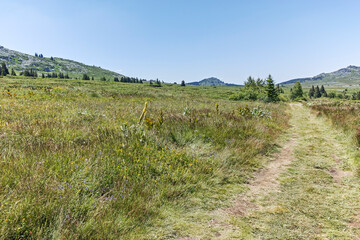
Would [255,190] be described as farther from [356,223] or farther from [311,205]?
[356,223]

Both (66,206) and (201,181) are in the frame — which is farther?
(201,181)

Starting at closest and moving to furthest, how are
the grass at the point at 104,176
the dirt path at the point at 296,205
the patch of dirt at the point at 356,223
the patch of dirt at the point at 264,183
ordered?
1. the grass at the point at 104,176
2. the dirt path at the point at 296,205
3. the patch of dirt at the point at 356,223
4. the patch of dirt at the point at 264,183

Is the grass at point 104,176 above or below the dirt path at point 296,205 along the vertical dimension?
above

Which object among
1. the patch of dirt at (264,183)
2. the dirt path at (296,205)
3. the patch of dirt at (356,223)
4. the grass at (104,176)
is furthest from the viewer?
the patch of dirt at (264,183)

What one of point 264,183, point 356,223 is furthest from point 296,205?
point 264,183

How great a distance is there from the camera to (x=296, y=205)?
3.27 meters

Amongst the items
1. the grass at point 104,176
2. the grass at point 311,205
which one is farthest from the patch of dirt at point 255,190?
the grass at point 104,176

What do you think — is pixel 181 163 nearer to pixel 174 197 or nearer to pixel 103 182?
pixel 174 197

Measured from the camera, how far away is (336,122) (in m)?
10.3

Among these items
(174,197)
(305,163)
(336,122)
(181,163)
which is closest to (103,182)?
(174,197)

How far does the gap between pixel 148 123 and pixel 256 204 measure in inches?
146

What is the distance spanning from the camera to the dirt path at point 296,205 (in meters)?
2.59

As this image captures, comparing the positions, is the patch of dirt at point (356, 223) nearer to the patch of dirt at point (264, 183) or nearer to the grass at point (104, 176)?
the patch of dirt at point (264, 183)

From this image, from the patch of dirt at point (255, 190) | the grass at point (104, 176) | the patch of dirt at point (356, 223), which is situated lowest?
the patch of dirt at point (255, 190)
